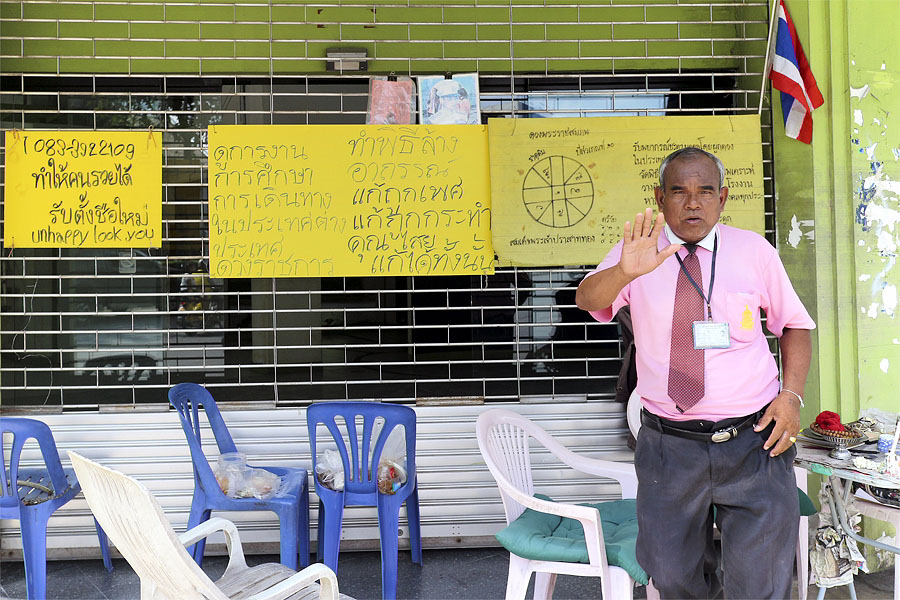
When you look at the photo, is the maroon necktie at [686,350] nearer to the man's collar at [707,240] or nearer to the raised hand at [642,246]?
the man's collar at [707,240]

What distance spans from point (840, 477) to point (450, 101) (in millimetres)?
2858

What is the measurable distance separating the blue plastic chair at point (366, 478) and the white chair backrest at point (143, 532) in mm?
1180

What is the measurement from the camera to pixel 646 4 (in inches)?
189

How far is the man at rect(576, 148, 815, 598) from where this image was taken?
2.37 meters

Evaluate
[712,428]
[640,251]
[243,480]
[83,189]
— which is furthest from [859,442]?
[83,189]

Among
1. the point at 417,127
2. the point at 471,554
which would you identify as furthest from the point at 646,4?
the point at 471,554

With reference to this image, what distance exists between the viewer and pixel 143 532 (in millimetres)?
2355

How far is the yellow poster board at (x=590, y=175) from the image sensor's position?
14.4 ft

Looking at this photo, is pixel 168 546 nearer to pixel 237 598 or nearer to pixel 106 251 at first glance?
pixel 237 598

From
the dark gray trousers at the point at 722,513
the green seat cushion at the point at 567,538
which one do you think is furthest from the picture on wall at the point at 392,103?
the dark gray trousers at the point at 722,513

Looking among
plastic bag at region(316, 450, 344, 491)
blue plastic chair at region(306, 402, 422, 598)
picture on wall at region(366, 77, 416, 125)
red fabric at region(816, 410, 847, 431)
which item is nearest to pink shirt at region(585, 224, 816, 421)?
red fabric at region(816, 410, 847, 431)

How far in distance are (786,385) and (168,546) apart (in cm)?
202

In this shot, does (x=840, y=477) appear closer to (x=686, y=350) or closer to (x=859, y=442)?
(x=859, y=442)

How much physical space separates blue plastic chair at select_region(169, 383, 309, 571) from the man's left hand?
2168 mm
